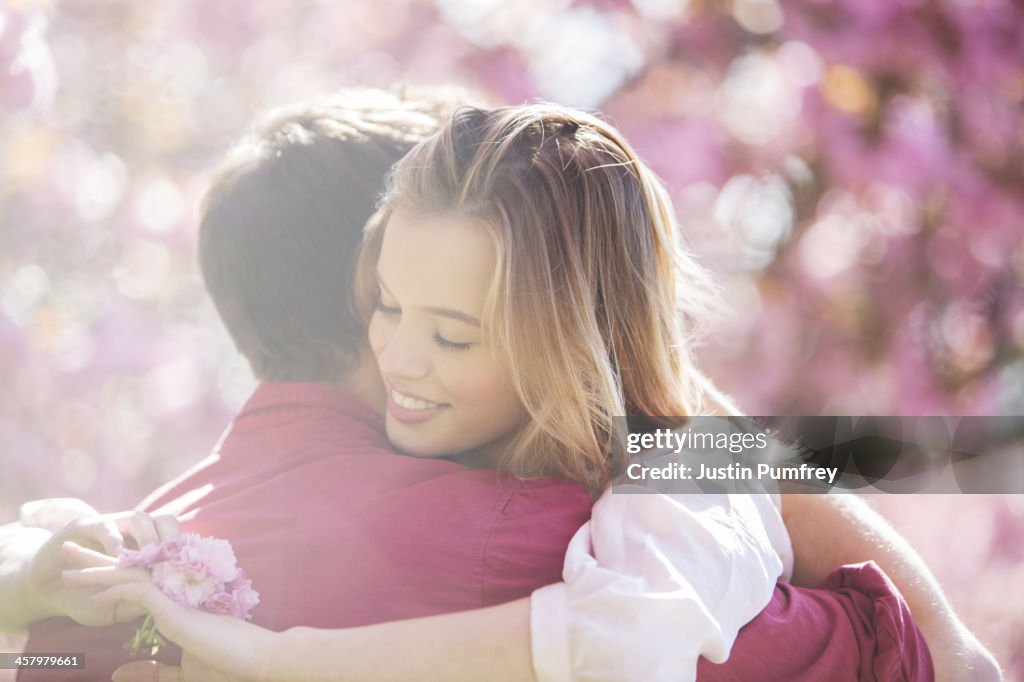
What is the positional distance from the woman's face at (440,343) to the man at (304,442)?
49mm

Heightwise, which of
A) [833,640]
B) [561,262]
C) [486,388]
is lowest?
[833,640]

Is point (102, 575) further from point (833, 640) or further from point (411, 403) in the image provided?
point (833, 640)

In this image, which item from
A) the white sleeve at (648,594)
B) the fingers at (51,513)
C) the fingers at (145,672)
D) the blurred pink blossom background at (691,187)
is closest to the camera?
the white sleeve at (648,594)

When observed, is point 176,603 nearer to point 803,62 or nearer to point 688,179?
point 688,179

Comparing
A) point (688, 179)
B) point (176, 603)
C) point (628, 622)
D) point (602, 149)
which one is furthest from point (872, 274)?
point (176, 603)

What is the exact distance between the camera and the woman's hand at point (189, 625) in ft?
2.36

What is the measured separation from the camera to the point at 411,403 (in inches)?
33.9

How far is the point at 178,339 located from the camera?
1688mm

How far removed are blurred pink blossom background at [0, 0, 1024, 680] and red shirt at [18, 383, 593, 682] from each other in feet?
2.58

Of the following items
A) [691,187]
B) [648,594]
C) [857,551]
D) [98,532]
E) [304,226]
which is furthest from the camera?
[691,187]

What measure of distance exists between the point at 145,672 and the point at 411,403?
314 mm

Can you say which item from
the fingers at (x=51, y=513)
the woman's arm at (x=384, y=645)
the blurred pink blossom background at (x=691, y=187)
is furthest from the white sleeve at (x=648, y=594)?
the blurred pink blossom background at (x=691, y=187)

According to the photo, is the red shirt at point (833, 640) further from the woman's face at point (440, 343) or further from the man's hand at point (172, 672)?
the man's hand at point (172, 672)

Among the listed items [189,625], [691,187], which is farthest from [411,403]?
[691,187]
